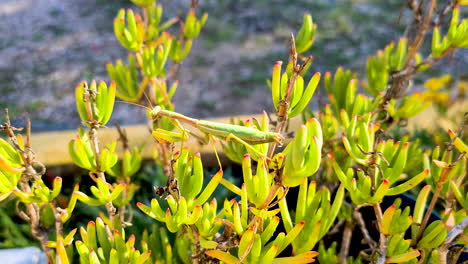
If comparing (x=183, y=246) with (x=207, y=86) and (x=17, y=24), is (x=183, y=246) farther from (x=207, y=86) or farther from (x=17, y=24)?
(x=17, y=24)

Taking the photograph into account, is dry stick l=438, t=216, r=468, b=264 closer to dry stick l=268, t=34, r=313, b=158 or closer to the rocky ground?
dry stick l=268, t=34, r=313, b=158

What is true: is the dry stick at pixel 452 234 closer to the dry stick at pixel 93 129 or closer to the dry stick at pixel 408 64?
the dry stick at pixel 408 64

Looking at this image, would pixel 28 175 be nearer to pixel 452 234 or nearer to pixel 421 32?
pixel 452 234

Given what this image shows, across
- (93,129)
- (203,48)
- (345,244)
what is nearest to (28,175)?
(93,129)

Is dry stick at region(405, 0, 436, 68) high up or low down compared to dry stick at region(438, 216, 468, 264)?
up

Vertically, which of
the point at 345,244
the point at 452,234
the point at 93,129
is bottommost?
the point at 345,244

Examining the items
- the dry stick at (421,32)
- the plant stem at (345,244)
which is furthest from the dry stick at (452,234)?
the dry stick at (421,32)

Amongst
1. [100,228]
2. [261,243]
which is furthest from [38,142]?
[261,243]

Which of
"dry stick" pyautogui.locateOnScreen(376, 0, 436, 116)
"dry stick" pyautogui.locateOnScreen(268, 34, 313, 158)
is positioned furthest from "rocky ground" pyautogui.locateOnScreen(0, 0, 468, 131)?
"dry stick" pyautogui.locateOnScreen(268, 34, 313, 158)
